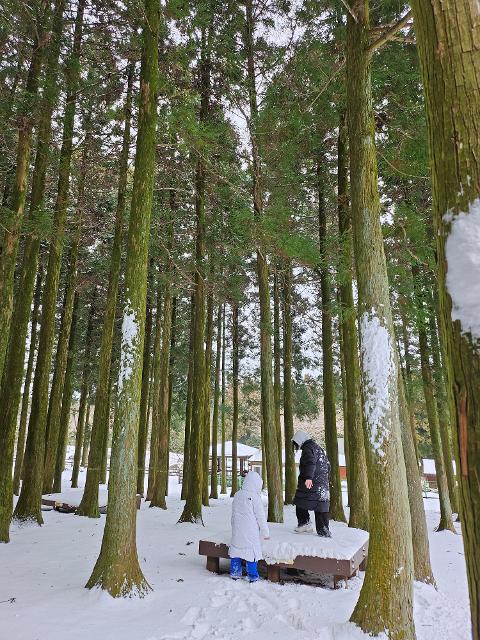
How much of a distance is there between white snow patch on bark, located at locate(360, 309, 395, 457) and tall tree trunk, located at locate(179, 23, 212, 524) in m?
6.41

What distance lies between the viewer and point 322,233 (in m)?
12.4

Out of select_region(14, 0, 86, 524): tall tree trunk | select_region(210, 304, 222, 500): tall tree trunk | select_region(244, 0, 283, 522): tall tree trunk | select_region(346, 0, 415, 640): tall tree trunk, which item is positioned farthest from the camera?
select_region(210, 304, 222, 500): tall tree trunk

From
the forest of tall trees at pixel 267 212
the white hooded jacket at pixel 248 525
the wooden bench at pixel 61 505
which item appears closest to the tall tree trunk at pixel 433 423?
the forest of tall trees at pixel 267 212

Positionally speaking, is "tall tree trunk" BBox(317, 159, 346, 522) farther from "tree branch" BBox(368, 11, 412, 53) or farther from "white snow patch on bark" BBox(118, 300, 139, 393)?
"white snow patch on bark" BBox(118, 300, 139, 393)

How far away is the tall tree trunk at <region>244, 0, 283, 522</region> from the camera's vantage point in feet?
31.6

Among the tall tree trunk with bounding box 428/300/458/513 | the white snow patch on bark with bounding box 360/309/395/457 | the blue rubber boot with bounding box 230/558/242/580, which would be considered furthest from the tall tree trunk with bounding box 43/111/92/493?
the tall tree trunk with bounding box 428/300/458/513

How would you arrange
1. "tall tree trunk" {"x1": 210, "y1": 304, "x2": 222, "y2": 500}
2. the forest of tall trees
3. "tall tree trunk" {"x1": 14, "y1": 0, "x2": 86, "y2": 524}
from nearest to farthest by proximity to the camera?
the forest of tall trees → "tall tree trunk" {"x1": 14, "y1": 0, "x2": 86, "y2": 524} → "tall tree trunk" {"x1": 210, "y1": 304, "x2": 222, "y2": 500}

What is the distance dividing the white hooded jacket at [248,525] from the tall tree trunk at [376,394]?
6.20 ft

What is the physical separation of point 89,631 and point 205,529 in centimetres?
585

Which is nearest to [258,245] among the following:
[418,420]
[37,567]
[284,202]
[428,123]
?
[284,202]

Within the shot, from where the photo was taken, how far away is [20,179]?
321 inches

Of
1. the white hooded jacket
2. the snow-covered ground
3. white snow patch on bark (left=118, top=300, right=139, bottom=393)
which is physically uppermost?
white snow patch on bark (left=118, top=300, right=139, bottom=393)

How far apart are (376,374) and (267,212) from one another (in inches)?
250

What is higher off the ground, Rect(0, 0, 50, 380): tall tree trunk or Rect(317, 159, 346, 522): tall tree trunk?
Rect(0, 0, 50, 380): tall tree trunk
